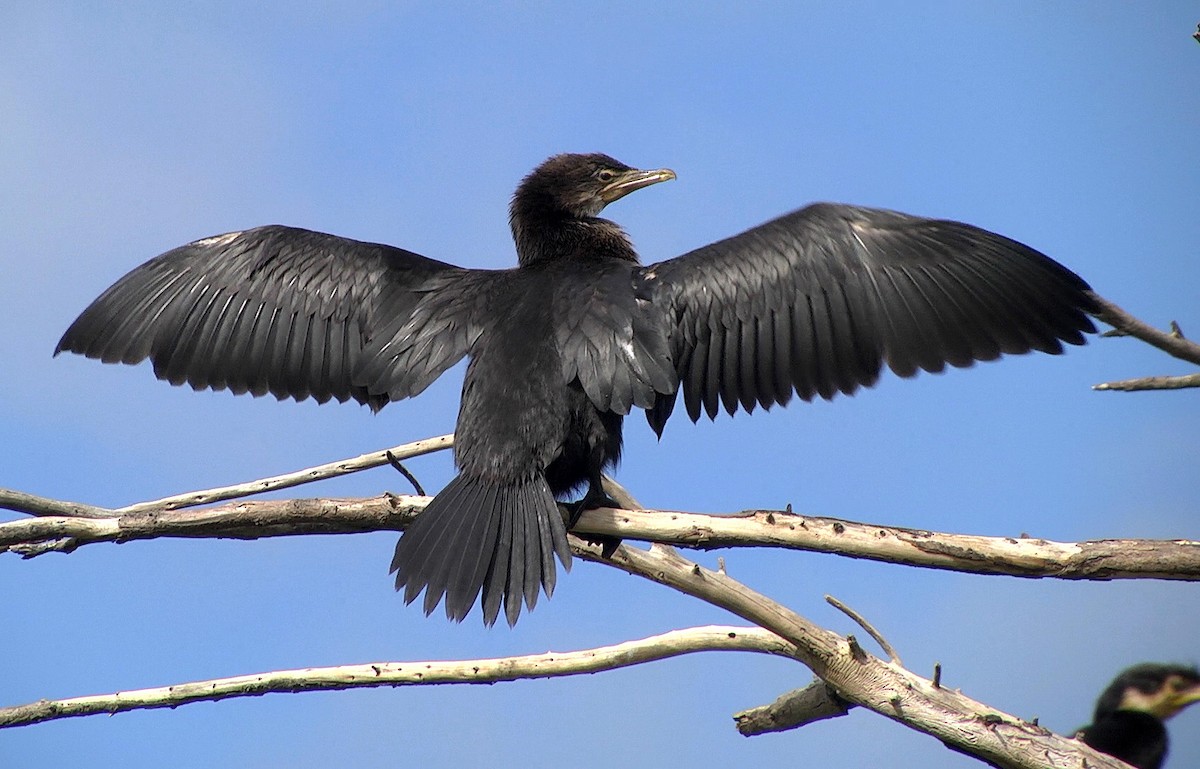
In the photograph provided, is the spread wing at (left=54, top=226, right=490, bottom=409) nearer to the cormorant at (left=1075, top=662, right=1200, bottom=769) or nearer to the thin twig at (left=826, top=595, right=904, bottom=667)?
the thin twig at (left=826, top=595, right=904, bottom=667)

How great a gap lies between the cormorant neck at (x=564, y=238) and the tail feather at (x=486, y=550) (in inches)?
46.3

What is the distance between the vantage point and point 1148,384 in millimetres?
5090

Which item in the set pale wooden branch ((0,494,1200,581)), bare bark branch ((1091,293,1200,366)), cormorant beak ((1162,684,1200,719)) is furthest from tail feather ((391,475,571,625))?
cormorant beak ((1162,684,1200,719))

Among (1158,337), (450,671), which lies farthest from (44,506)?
(1158,337)

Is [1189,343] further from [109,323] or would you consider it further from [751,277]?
[109,323]

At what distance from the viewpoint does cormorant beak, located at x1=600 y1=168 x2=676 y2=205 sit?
16.9 feet

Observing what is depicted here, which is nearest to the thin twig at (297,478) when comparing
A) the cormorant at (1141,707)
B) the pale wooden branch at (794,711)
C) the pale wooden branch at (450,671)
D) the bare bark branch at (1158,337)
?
the pale wooden branch at (450,671)

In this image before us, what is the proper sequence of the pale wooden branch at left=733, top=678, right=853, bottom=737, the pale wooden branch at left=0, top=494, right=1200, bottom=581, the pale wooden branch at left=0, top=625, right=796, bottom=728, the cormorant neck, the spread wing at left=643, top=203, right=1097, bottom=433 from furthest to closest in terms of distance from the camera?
the cormorant neck → the pale wooden branch at left=733, top=678, right=853, bottom=737 → the pale wooden branch at left=0, top=625, right=796, bottom=728 → the spread wing at left=643, top=203, right=1097, bottom=433 → the pale wooden branch at left=0, top=494, right=1200, bottom=581

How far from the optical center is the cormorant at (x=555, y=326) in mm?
4016

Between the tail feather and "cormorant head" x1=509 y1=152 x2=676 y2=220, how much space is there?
57.0 inches

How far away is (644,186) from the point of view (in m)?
5.30

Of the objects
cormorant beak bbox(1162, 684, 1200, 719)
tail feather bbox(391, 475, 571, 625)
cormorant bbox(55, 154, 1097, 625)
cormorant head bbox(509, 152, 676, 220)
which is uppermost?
cormorant head bbox(509, 152, 676, 220)

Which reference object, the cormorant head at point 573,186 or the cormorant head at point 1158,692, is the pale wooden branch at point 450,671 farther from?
the cormorant head at point 1158,692

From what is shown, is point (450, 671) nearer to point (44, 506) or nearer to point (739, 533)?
point (739, 533)
